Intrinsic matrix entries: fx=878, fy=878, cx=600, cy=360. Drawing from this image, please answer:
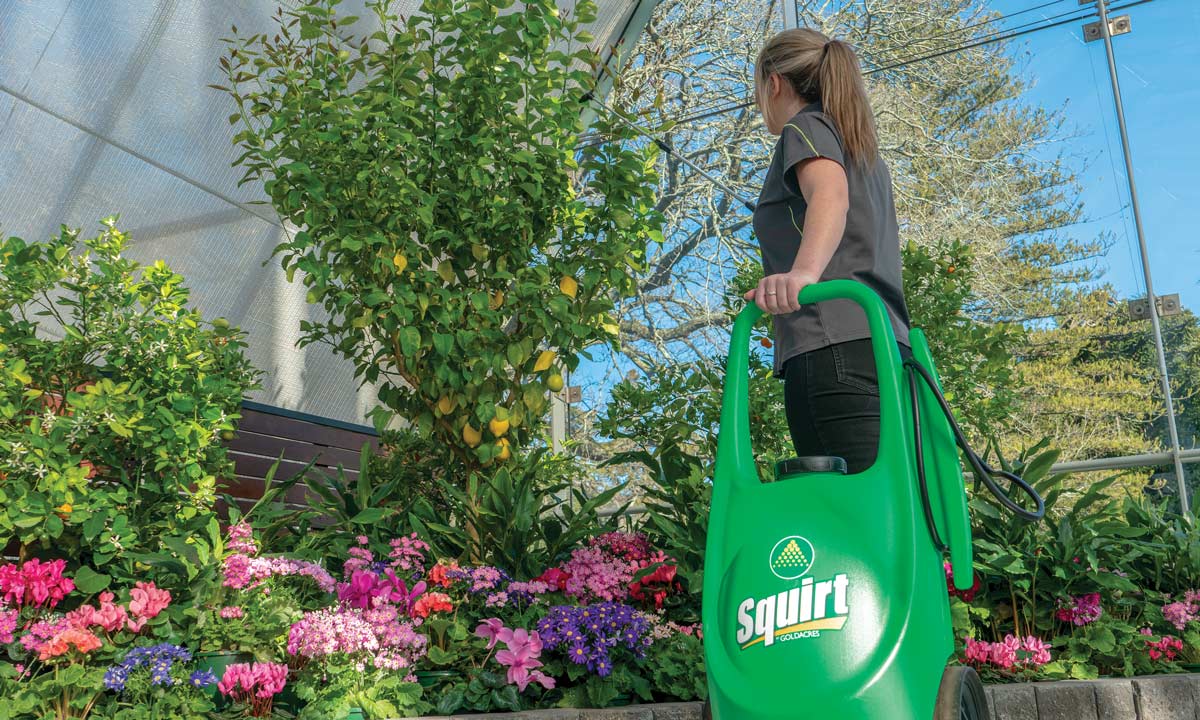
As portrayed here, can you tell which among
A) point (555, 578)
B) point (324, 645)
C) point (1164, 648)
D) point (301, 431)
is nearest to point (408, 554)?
point (555, 578)

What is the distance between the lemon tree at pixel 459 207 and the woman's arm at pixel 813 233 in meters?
1.25

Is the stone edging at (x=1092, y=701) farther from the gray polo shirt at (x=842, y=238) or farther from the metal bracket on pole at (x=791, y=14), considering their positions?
the metal bracket on pole at (x=791, y=14)

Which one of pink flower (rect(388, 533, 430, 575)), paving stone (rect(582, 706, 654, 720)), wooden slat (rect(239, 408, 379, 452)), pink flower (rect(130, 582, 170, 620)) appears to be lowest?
paving stone (rect(582, 706, 654, 720))

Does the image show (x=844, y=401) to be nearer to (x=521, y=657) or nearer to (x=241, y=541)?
(x=521, y=657)

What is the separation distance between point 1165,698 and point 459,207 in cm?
214

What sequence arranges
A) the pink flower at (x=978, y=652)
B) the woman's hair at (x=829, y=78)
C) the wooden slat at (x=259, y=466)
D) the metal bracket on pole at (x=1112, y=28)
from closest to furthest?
1. the woman's hair at (x=829, y=78)
2. the pink flower at (x=978, y=652)
3. the wooden slat at (x=259, y=466)
4. the metal bracket on pole at (x=1112, y=28)

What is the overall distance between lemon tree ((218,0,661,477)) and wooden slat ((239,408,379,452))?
1.13 meters

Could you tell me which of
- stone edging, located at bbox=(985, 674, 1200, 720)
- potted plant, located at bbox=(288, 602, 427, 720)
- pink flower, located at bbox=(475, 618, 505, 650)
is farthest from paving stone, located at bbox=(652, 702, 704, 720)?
stone edging, located at bbox=(985, 674, 1200, 720)

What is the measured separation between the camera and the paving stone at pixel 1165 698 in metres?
1.96

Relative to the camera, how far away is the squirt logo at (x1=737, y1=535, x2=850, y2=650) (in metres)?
1.01

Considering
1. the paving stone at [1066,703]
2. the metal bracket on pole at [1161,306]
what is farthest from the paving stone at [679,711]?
the metal bracket on pole at [1161,306]

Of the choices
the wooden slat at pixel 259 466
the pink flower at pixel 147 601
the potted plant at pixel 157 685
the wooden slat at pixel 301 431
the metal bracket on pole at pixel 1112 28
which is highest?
the metal bracket on pole at pixel 1112 28

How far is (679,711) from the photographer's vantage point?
73.2 inches

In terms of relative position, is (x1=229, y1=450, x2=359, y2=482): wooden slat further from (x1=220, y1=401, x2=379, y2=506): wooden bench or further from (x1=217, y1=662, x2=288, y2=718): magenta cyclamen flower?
(x1=217, y1=662, x2=288, y2=718): magenta cyclamen flower
